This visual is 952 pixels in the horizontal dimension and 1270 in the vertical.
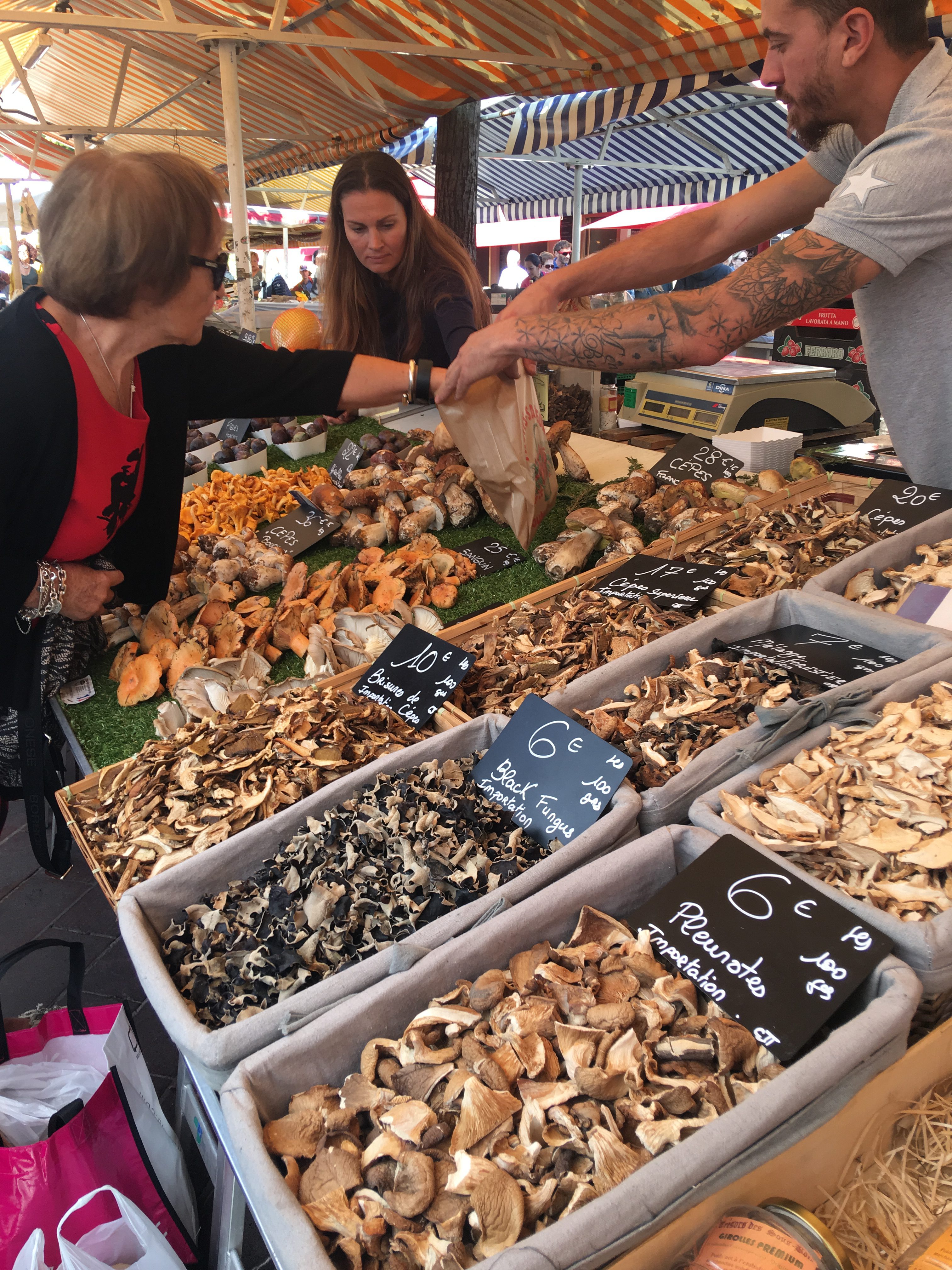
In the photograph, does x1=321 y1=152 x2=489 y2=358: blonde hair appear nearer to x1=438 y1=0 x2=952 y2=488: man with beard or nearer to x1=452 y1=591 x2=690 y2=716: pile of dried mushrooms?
x1=438 y1=0 x2=952 y2=488: man with beard

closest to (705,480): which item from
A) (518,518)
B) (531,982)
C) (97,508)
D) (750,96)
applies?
(518,518)

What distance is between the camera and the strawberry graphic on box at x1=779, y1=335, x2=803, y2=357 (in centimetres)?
519

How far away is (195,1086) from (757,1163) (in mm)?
1028

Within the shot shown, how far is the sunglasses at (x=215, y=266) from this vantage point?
182cm

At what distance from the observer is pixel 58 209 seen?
1715 millimetres

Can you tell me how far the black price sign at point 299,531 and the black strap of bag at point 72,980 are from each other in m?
1.45

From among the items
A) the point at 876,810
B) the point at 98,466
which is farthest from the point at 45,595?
the point at 876,810

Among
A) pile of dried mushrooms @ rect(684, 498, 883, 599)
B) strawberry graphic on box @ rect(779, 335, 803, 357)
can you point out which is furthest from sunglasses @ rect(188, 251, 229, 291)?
strawberry graphic on box @ rect(779, 335, 803, 357)

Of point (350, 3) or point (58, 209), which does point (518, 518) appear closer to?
point (58, 209)

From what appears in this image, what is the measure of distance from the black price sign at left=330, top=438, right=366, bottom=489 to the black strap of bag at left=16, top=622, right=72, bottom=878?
154 centimetres

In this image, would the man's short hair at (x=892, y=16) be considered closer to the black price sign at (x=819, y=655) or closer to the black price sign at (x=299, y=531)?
the black price sign at (x=819, y=655)

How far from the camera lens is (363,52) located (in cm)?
663

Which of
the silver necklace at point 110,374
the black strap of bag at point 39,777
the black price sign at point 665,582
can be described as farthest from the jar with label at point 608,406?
the black strap of bag at point 39,777

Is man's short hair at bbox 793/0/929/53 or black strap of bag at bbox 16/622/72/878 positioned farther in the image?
black strap of bag at bbox 16/622/72/878
